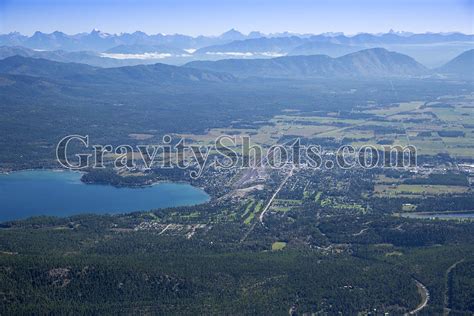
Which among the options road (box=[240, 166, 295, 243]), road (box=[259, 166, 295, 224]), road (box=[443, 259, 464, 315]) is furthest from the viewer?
road (box=[259, 166, 295, 224])

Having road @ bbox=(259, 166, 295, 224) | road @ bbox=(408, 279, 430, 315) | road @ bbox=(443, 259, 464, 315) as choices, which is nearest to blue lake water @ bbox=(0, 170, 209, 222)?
road @ bbox=(259, 166, 295, 224)

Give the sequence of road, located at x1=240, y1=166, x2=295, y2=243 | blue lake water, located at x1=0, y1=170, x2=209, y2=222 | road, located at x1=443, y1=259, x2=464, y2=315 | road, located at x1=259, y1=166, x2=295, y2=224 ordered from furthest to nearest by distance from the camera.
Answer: blue lake water, located at x1=0, y1=170, x2=209, y2=222, road, located at x1=259, y1=166, x2=295, y2=224, road, located at x1=240, y1=166, x2=295, y2=243, road, located at x1=443, y1=259, x2=464, y2=315

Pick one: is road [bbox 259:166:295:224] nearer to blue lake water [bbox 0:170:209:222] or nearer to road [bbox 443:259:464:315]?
blue lake water [bbox 0:170:209:222]

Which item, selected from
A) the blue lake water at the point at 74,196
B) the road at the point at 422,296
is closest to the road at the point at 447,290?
the road at the point at 422,296

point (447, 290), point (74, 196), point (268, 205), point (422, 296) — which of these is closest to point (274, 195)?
point (268, 205)

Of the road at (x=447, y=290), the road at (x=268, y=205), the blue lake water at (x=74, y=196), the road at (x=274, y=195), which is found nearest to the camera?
the road at (x=447, y=290)

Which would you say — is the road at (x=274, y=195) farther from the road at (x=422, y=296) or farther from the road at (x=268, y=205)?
the road at (x=422, y=296)

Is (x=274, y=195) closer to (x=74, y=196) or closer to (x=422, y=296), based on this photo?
(x=74, y=196)

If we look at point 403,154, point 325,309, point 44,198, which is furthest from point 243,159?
point 325,309
